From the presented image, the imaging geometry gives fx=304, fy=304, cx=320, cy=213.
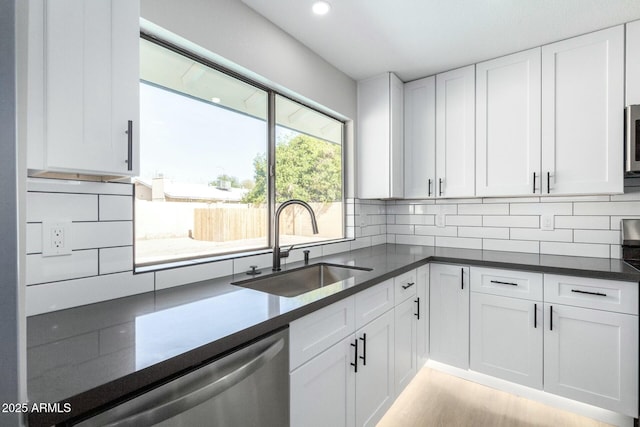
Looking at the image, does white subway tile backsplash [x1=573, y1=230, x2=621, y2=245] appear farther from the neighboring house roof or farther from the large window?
the neighboring house roof

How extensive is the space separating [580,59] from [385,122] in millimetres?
1308

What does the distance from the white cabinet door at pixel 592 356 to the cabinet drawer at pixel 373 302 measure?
100 centimetres

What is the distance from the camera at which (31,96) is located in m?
0.81

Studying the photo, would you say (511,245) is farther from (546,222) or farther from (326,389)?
(326,389)

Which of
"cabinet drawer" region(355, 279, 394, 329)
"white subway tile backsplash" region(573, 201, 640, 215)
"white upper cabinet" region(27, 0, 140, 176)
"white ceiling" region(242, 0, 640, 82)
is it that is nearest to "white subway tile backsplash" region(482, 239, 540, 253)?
"white subway tile backsplash" region(573, 201, 640, 215)

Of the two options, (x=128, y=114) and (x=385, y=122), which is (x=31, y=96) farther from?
(x=385, y=122)

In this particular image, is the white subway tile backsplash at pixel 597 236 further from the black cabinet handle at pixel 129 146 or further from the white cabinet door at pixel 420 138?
the black cabinet handle at pixel 129 146

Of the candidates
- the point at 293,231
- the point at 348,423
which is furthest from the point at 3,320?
the point at 293,231

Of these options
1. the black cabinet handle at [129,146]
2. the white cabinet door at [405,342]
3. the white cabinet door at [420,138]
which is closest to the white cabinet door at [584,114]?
the white cabinet door at [420,138]

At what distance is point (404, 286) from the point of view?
1.91 meters

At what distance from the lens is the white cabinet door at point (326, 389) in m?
1.12

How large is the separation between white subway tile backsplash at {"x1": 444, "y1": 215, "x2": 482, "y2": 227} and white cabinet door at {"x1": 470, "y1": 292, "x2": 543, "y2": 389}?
28.7 inches

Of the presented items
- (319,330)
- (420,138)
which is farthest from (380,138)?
(319,330)

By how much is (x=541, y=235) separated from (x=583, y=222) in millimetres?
262
